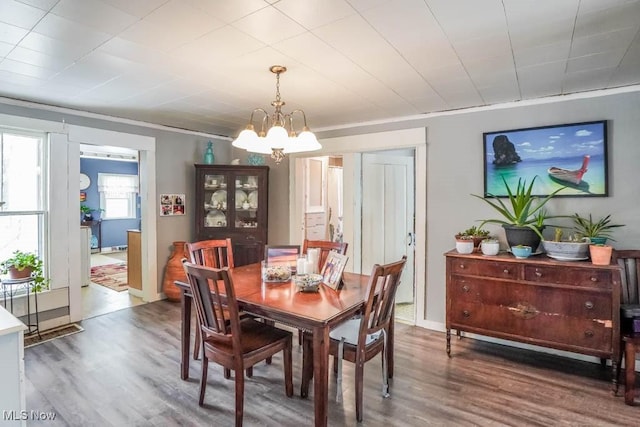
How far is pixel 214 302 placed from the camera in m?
2.16

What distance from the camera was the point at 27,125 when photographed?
11.1 feet

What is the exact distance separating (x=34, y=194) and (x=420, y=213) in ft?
13.1

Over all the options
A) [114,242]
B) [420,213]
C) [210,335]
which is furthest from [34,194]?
[114,242]

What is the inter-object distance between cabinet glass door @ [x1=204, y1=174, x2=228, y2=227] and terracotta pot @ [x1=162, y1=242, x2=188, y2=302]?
48cm

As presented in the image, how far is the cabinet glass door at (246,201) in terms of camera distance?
15.8 ft

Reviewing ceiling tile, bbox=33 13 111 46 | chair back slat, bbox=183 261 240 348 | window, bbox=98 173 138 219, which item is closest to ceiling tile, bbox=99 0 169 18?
ceiling tile, bbox=33 13 111 46

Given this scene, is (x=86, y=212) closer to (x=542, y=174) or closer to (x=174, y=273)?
(x=174, y=273)

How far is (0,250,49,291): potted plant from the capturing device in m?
3.14

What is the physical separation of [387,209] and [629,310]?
2473 mm

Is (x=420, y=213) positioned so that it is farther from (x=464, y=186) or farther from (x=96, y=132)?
(x=96, y=132)

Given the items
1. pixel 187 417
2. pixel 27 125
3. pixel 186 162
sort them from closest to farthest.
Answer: pixel 187 417 → pixel 27 125 → pixel 186 162

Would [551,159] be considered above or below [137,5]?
below

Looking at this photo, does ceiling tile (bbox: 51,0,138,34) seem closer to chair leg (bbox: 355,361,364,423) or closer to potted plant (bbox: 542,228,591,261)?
chair leg (bbox: 355,361,364,423)

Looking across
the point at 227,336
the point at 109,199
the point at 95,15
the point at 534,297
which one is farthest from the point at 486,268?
the point at 109,199
